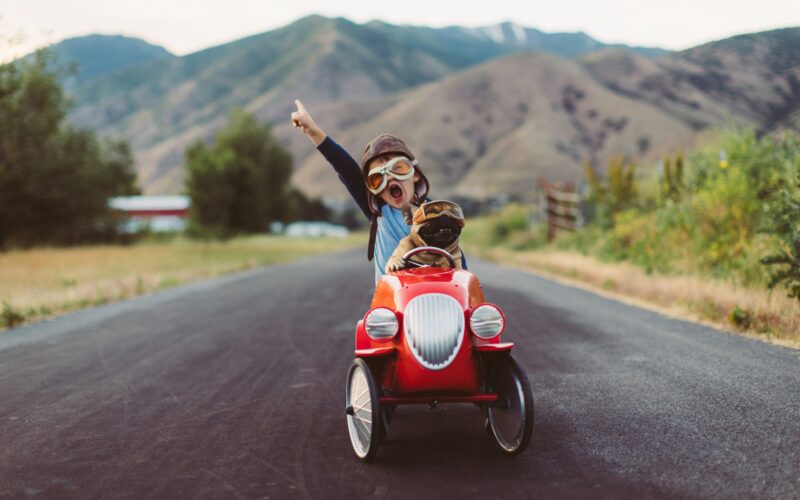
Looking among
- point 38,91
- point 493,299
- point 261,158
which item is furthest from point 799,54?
point 261,158

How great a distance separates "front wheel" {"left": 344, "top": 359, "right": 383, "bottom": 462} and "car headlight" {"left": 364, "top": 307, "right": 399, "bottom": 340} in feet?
0.61

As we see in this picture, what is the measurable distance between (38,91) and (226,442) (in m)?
30.2

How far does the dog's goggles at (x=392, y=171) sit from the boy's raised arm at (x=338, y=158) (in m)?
0.22

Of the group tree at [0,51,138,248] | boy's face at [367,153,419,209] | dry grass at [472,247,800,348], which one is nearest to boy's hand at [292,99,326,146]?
boy's face at [367,153,419,209]

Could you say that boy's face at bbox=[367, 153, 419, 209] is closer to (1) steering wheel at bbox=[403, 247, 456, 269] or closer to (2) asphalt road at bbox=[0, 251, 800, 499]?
(1) steering wheel at bbox=[403, 247, 456, 269]

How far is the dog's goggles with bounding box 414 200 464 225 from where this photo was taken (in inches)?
184

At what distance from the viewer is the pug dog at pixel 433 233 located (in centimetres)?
469

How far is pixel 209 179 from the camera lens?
55.1 metres

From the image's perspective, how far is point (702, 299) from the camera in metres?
10.6

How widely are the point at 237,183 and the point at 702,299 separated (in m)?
51.1

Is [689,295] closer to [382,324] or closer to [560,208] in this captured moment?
[382,324]

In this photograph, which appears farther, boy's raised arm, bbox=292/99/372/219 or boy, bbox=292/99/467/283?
boy's raised arm, bbox=292/99/372/219

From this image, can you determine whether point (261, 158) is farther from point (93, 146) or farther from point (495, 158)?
point (495, 158)

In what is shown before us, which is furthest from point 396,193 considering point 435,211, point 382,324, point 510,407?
point 510,407
